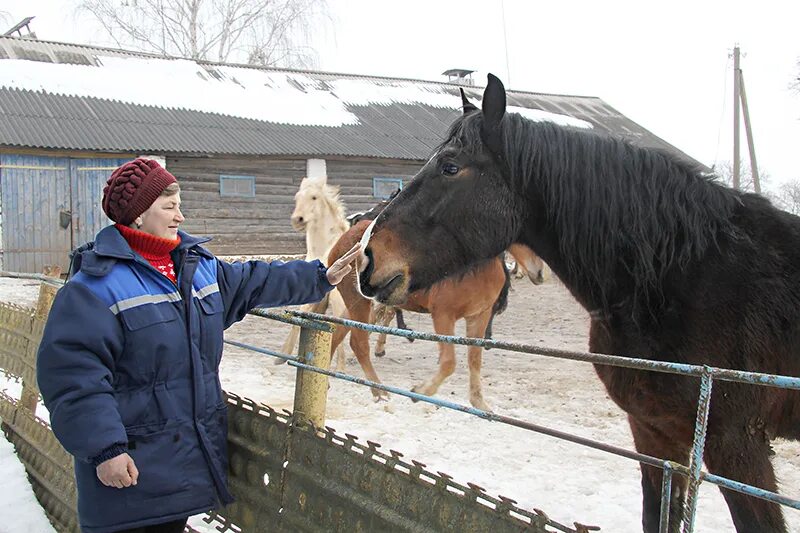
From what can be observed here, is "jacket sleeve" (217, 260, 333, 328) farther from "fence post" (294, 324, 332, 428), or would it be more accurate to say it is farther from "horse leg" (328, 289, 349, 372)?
"horse leg" (328, 289, 349, 372)

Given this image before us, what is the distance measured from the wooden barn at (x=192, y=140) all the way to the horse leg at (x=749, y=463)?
1517cm

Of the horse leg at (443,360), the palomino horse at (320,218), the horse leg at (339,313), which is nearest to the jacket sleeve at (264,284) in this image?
the horse leg at (443,360)

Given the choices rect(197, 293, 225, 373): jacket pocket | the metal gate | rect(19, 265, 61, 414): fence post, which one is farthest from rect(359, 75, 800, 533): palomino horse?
the metal gate

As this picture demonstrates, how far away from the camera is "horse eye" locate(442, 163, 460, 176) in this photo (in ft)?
8.66

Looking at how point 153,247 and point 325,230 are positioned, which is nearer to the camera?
point 153,247

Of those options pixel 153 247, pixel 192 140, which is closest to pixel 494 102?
pixel 153 247

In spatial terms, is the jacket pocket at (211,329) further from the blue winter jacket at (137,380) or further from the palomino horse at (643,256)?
the palomino horse at (643,256)

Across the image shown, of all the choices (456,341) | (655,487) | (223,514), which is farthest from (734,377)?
(223,514)

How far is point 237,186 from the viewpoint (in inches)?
685

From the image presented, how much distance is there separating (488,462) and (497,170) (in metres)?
2.46

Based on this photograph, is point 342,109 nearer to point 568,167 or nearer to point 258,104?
point 258,104

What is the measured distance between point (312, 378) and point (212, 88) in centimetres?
1890

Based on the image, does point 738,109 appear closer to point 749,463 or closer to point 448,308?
point 448,308

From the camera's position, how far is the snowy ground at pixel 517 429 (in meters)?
3.79
